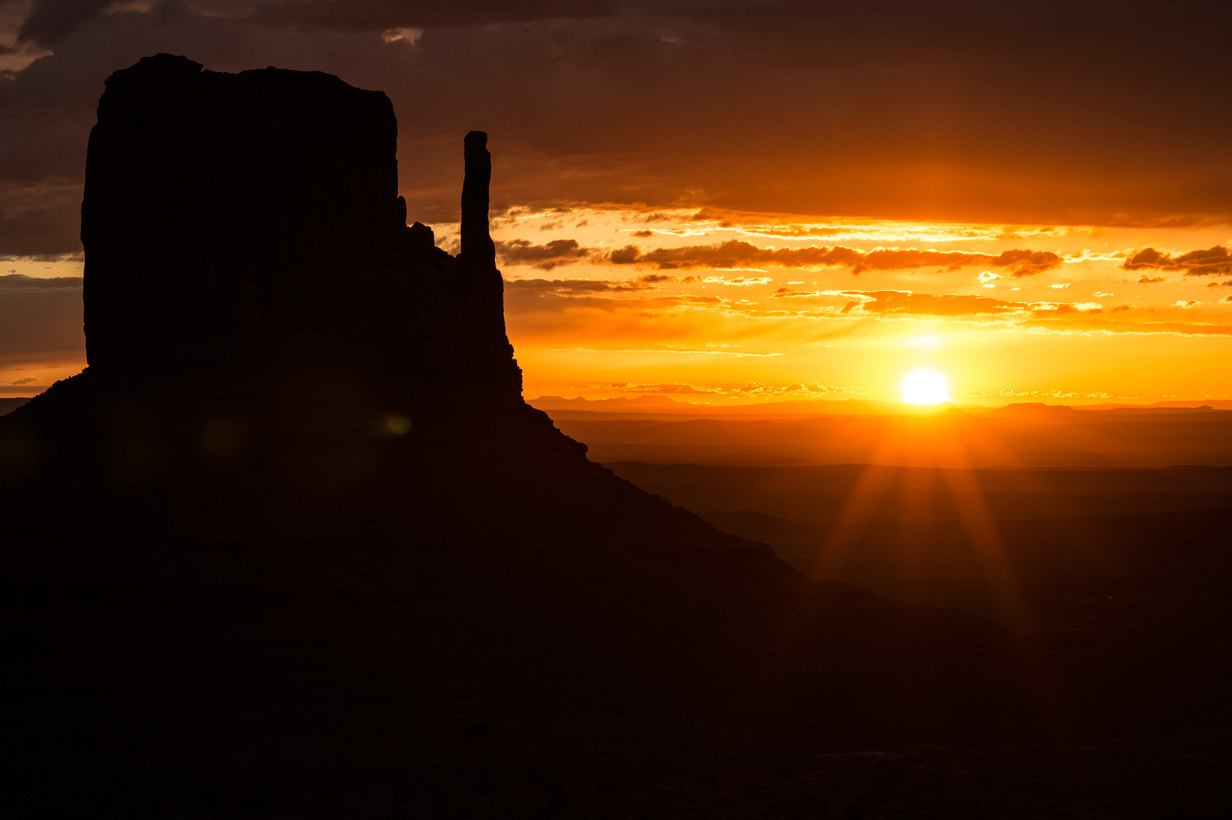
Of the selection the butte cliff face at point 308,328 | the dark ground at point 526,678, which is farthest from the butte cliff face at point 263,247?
the dark ground at point 526,678

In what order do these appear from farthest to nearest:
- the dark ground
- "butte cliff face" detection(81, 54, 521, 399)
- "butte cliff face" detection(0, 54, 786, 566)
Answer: "butte cliff face" detection(81, 54, 521, 399)
"butte cliff face" detection(0, 54, 786, 566)
the dark ground

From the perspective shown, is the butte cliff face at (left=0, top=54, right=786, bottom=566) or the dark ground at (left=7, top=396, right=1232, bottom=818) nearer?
the dark ground at (left=7, top=396, right=1232, bottom=818)

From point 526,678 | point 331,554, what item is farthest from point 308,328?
point 526,678

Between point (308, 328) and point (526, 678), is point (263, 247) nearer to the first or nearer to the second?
point (308, 328)

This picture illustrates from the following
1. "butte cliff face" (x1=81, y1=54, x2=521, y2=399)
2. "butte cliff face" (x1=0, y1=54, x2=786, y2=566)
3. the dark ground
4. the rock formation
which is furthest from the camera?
"butte cliff face" (x1=81, y1=54, x2=521, y2=399)

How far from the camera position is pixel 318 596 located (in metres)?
45.1

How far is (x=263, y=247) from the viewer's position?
53375 mm

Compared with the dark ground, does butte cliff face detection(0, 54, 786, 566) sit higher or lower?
higher

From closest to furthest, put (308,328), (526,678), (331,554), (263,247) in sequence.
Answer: (526,678) → (331,554) → (308,328) → (263,247)

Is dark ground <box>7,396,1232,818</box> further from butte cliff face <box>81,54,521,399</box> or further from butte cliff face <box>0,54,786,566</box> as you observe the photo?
butte cliff face <box>81,54,521,399</box>

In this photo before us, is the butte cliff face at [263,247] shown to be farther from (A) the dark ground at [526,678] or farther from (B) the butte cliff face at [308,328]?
(A) the dark ground at [526,678]

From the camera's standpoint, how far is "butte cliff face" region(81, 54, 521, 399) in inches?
2053

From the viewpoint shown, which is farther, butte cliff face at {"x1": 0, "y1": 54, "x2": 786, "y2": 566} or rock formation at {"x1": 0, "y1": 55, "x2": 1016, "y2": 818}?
butte cliff face at {"x1": 0, "y1": 54, "x2": 786, "y2": 566}

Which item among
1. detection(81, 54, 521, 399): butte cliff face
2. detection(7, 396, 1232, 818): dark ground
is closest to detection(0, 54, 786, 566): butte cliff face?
detection(81, 54, 521, 399): butte cliff face
